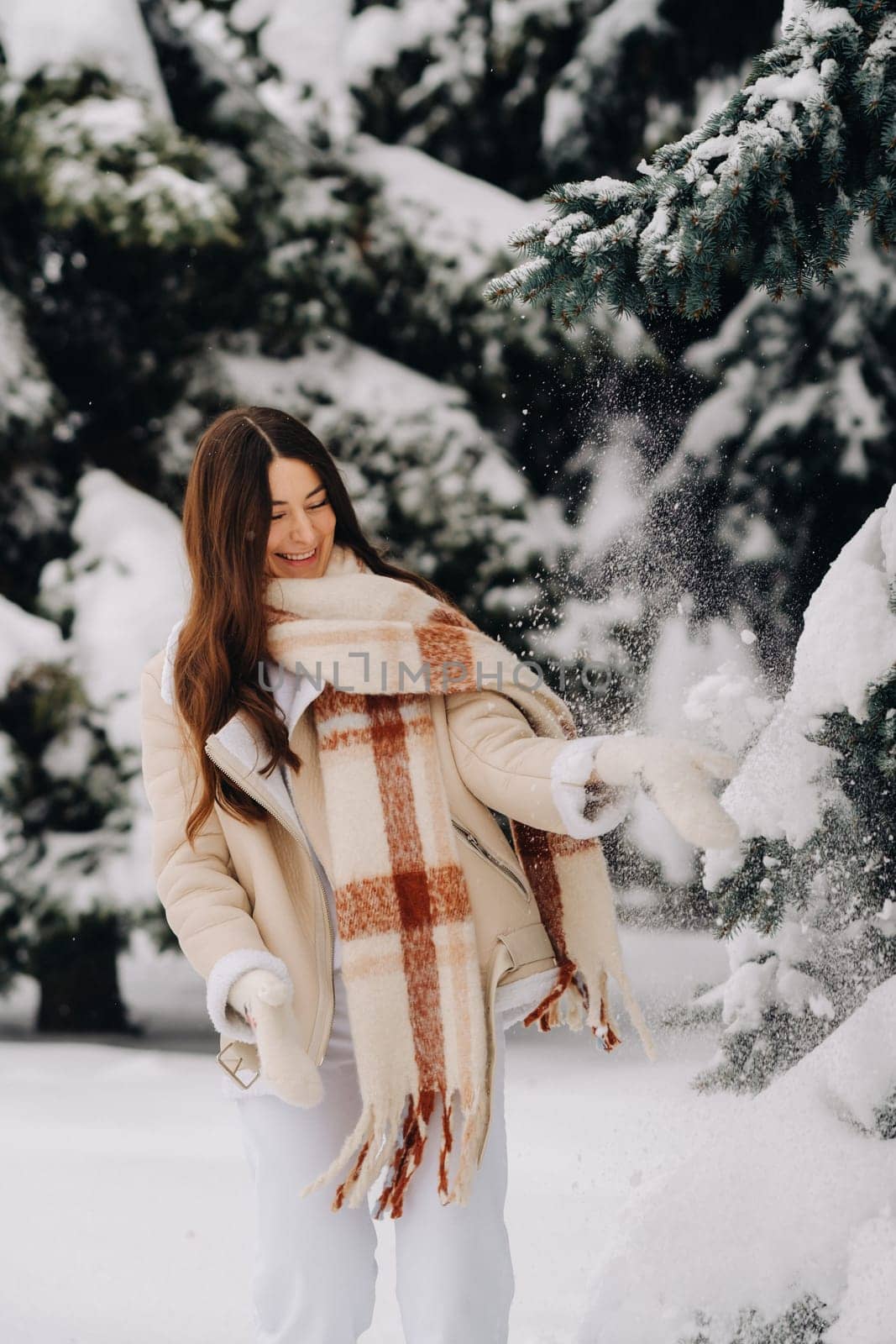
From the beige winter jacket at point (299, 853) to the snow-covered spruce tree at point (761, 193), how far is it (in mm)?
732

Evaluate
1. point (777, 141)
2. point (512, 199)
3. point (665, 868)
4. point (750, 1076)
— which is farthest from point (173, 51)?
point (750, 1076)

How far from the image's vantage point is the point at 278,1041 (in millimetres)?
1594

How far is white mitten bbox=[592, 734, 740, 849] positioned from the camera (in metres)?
1.47

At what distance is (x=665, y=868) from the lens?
4867 mm

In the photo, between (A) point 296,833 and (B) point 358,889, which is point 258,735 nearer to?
(A) point 296,833

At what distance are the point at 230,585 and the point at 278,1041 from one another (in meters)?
0.62

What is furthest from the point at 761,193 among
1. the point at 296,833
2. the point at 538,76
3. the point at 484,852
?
the point at 538,76

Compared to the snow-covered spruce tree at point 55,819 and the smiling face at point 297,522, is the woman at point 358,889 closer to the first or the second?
the smiling face at point 297,522

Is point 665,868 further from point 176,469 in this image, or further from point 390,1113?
point 390,1113

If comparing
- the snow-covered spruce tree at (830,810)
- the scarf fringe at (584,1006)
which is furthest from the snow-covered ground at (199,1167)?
the scarf fringe at (584,1006)

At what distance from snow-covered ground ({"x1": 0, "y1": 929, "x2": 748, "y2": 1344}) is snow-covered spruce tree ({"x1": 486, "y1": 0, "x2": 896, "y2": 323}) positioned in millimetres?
1594

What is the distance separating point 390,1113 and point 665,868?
3.31 m

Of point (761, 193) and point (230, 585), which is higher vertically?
point (761, 193)

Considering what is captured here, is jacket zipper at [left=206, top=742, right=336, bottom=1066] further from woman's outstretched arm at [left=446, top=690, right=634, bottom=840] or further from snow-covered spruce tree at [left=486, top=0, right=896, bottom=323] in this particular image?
snow-covered spruce tree at [left=486, top=0, right=896, bottom=323]
